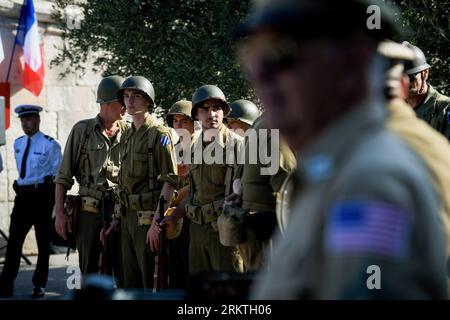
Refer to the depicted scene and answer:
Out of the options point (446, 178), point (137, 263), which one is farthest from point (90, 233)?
point (446, 178)

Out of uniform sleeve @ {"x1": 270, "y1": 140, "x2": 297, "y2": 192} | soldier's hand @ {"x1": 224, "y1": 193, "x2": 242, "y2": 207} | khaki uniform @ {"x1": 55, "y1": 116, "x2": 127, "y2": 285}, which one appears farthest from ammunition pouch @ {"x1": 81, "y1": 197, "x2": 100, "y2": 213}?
uniform sleeve @ {"x1": 270, "y1": 140, "x2": 297, "y2": 192}

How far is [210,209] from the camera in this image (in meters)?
7.96

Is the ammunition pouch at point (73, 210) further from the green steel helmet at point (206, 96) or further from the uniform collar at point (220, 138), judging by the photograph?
the uniform collar at point (220, 138)

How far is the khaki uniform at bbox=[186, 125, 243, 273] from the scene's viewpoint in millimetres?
7953

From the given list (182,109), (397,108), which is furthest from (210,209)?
(397,108)

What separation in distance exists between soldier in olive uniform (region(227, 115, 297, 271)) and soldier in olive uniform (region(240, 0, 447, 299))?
4.28m

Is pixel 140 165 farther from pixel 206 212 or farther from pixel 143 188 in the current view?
pixel 206 212

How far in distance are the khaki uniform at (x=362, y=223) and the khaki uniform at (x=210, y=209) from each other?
232 inches

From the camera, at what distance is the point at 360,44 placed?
196 centimetres

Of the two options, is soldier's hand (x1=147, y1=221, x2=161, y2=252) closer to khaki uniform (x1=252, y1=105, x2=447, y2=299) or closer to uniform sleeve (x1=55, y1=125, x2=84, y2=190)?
uniform sleeve (x1=55, y1=125, x2=84, y2=190)

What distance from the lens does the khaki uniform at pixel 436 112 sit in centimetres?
689

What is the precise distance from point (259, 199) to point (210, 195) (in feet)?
5.04
